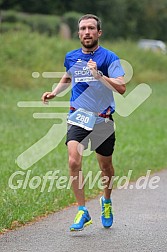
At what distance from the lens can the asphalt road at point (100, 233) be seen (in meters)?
7.46

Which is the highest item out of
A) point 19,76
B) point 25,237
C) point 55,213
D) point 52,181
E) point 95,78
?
point 95,78

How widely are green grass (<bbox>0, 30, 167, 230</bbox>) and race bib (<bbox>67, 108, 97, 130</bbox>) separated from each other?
4.42ft

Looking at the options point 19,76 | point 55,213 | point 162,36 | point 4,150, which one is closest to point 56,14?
point 162,36

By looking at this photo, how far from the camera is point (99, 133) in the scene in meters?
8.31

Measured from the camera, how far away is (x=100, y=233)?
8.23 meters

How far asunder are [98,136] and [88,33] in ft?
3.57

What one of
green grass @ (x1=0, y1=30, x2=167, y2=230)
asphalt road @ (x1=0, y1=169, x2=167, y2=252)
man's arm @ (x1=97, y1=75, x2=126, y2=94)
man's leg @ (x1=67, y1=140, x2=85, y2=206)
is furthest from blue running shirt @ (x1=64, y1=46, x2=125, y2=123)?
green grass @ (x1=0, y1=30, x2=167, y2=230)

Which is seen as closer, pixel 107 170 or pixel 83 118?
pixel 83 118

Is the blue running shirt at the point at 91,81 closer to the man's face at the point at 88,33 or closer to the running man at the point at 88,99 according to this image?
the running man at the point at 88,99

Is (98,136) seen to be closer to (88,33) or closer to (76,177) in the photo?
(76,177)

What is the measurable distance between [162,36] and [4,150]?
58.4 metres

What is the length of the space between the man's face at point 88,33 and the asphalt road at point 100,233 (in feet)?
6.42

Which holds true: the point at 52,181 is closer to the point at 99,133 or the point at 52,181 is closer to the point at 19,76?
the point at 99,133

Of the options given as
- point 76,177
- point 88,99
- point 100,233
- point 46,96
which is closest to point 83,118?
point 88,99
